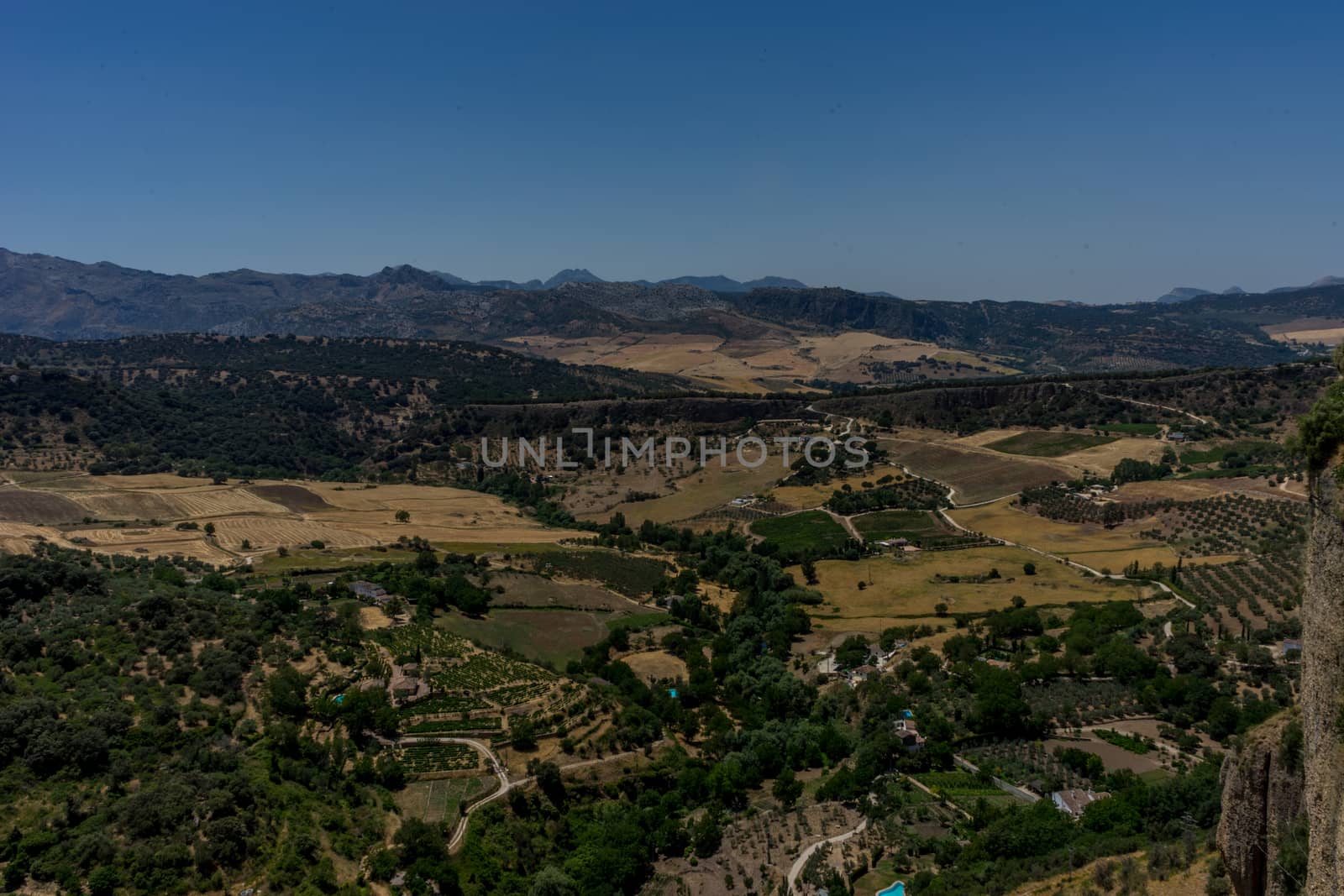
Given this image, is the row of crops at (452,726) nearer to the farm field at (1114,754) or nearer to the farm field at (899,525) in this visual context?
the farm field at (1114,754)

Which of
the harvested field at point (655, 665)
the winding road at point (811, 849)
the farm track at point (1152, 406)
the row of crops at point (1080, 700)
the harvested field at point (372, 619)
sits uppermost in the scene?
the farm track at point (1152, 406)

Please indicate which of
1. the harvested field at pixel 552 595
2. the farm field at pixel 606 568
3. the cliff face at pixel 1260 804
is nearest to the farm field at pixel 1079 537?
the farm field at pixel 606 568

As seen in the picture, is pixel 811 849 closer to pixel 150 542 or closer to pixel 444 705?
pixel 444 705

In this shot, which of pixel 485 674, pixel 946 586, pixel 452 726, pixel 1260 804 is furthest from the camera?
pixel 946 586

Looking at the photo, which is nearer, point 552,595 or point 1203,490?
point 552,595

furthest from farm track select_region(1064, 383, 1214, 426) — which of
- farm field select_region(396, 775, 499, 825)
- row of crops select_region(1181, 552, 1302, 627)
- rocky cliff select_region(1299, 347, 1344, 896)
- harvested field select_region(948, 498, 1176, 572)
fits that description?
rocky cliff select_region(1299, 347, 1344, 896)

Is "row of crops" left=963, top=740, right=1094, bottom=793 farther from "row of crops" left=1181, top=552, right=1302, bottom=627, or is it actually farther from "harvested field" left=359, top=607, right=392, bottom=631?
"harvested field" left=359, top=607, right=392, bottom=631

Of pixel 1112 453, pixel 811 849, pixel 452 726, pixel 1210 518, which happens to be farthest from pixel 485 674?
pixel 1112 453
